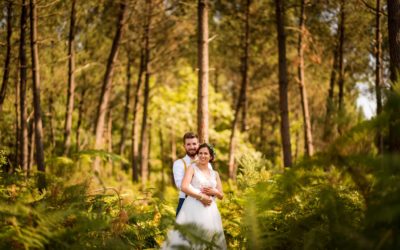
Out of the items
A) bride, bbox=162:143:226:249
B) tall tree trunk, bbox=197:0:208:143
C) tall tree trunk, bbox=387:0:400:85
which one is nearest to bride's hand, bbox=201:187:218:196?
bride, bbox=162:143:226:249

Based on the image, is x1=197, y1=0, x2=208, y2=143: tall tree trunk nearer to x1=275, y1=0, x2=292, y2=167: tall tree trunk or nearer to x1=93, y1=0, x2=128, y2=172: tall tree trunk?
x1=275, y1=0, x2=292, y2=167: tall tree trunk

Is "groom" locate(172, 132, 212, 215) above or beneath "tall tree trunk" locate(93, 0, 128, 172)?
beneath

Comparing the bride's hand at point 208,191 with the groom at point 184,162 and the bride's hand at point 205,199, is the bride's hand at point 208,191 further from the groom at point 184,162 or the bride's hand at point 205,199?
the groom at point 184,162

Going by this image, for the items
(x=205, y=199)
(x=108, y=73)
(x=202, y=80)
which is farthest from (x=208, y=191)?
(x=108, y=73)

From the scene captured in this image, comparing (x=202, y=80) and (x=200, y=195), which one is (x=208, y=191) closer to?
(x=200, y=195)

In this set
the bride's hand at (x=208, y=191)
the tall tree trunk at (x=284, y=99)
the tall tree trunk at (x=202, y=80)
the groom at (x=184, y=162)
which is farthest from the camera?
the tall tree trunk at (x=284, y=99)

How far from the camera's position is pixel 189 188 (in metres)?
5.41

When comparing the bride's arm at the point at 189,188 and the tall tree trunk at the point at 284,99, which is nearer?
the bride's arm at the point at 189,188

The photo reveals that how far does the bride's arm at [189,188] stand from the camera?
5.36m

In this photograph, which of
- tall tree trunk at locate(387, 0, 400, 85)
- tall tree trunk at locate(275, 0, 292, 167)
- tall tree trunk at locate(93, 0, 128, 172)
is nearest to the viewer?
tall tree trunk at locate(387, 0, 400, 85)

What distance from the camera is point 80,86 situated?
76.4 ft

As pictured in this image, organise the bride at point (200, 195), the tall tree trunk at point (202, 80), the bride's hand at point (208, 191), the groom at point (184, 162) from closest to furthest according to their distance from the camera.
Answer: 1. the bride at point (200, 195)
2. the bride's hand at point (208, 191)
3. the groom at point (184, 162)
4. the tall tree trunk at point (202, 80)

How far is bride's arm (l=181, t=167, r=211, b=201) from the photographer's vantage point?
5.36m

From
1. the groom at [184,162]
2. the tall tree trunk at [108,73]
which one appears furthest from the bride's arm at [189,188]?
the tall tree trunk at [108,73]
